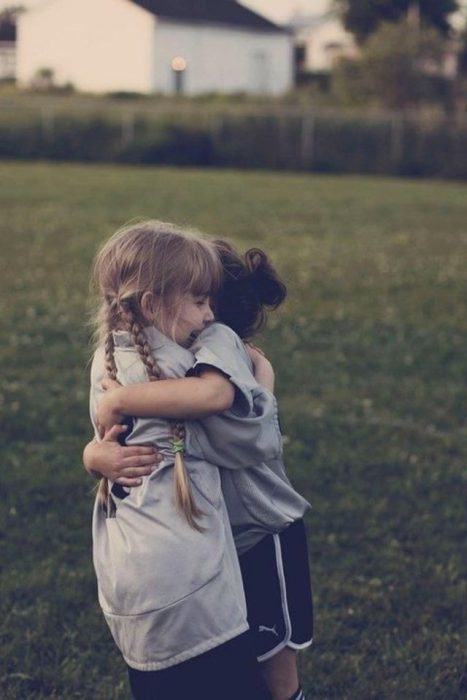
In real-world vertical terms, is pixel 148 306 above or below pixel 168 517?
above

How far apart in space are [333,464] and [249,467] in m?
3.84

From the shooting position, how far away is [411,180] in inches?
1451

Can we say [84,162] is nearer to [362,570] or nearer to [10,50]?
[362,570]

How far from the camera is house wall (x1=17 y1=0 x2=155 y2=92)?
196ft

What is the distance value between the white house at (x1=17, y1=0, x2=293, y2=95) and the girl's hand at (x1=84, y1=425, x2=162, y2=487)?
58.1 metres

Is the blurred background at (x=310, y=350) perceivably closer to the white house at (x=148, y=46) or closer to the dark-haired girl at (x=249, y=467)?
the dark-haired girl at (x=249, y=467)

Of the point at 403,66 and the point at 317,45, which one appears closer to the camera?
the point at 403,66

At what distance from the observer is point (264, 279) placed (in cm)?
Answer: 325

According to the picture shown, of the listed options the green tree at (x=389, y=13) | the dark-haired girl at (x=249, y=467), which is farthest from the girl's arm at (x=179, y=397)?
the green tree at (x=389, y=13)

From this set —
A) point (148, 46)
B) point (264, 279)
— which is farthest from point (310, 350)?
point (148, 46)

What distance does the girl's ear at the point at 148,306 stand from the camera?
9.40 ft

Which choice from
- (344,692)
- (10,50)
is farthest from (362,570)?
(10,50)

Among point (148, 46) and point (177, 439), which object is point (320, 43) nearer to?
point (148, 46)

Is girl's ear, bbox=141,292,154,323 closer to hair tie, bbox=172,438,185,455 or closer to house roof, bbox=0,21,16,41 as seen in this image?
hair tie, bbox=172,438,185,455
